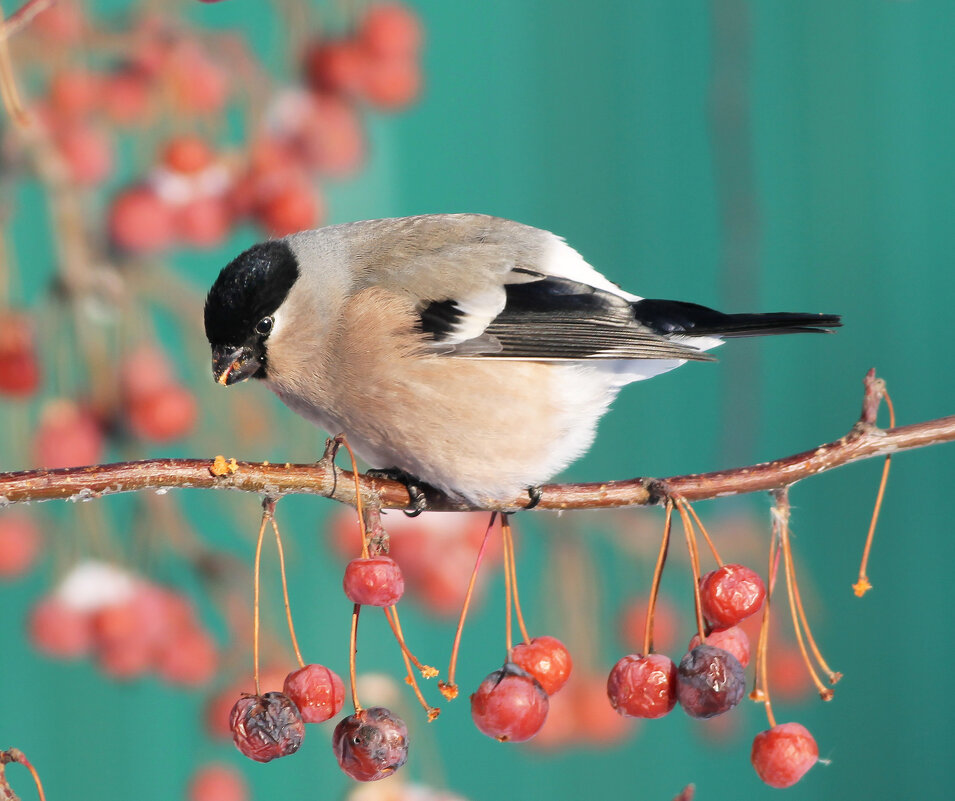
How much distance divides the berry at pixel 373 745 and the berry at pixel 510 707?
5 cm

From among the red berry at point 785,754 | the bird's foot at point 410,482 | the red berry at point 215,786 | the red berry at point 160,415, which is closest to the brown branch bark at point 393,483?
the bird's foot at point 410,482

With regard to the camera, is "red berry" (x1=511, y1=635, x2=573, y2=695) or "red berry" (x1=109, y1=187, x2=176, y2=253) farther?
"red berry" (x1=109, y1=187, x2=176, y2=253)

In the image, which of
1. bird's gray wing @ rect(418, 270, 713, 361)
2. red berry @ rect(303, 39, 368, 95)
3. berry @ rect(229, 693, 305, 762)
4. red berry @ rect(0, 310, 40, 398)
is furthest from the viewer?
red berry @ rect(303, 39, 368, 95)

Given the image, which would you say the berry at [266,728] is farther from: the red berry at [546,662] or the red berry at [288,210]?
the red berry at [288,210]

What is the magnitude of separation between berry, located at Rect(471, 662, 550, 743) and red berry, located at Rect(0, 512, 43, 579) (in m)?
0.46

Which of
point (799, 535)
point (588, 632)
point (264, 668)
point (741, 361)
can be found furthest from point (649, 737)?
point (264, 668)

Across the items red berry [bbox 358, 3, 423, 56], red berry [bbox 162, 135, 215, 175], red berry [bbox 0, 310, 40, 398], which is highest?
red berry [bbox 358, 3, 423, 56]

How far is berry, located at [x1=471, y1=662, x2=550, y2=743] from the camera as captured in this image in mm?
442

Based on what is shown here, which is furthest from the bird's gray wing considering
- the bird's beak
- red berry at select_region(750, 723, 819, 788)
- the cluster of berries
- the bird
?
the cluster of berries

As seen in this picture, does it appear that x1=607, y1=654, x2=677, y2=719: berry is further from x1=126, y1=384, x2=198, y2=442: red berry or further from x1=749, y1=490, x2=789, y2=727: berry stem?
x1=126, y1=384, x2=198, y2=442: red berry

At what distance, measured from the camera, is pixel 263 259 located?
603 mm

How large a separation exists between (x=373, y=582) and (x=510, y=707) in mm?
87

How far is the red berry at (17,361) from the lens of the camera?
0.67 meters

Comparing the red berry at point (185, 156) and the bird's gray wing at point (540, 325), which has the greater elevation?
the red berry at point (185, 156)
